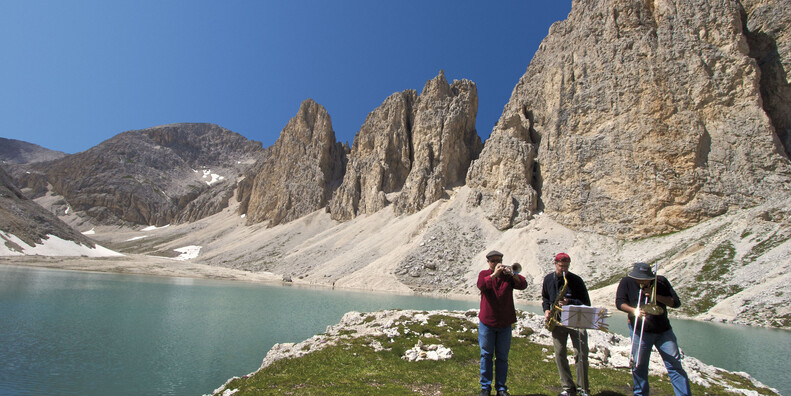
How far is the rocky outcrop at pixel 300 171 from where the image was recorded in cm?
16038

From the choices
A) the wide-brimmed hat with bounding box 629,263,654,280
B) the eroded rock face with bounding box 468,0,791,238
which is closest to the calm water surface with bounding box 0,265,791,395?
the wide-brimmed hat with bounding box 629,263,654,280

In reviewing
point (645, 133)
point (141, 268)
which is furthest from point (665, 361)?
point (141, 268)

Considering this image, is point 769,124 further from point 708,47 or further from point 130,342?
point 130,342

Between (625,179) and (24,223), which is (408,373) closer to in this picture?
(625,179)

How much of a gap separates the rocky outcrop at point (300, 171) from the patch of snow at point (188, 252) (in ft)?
81.3

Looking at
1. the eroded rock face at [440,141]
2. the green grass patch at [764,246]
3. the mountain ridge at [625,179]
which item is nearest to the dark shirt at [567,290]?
the mountain ridge at [625,179]

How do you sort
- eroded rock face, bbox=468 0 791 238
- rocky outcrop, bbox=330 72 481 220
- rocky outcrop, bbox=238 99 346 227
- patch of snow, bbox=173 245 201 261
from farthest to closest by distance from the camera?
rocky outcrop, bbox=238 99 346 227
patch of snow, bbox=173 245 201 261
rocky outcrop, bbox=330 72 481 220
eroded rock face, bbox=468 0 791 238

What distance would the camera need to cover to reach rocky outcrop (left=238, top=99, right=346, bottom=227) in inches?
6314

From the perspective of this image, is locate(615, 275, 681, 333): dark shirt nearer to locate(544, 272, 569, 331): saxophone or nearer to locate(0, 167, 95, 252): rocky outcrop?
locate(544, 272, 569, 331): saxophone

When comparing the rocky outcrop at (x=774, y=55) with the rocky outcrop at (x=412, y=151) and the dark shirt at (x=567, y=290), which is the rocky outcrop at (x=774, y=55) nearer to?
the rocky outcrop at (x=412, y=151)

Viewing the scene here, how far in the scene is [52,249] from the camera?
114m

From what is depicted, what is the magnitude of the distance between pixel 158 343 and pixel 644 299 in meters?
23.7

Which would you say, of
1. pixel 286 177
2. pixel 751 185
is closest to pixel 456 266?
pixel 751 185

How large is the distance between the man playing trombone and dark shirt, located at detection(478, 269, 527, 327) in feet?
6.65
